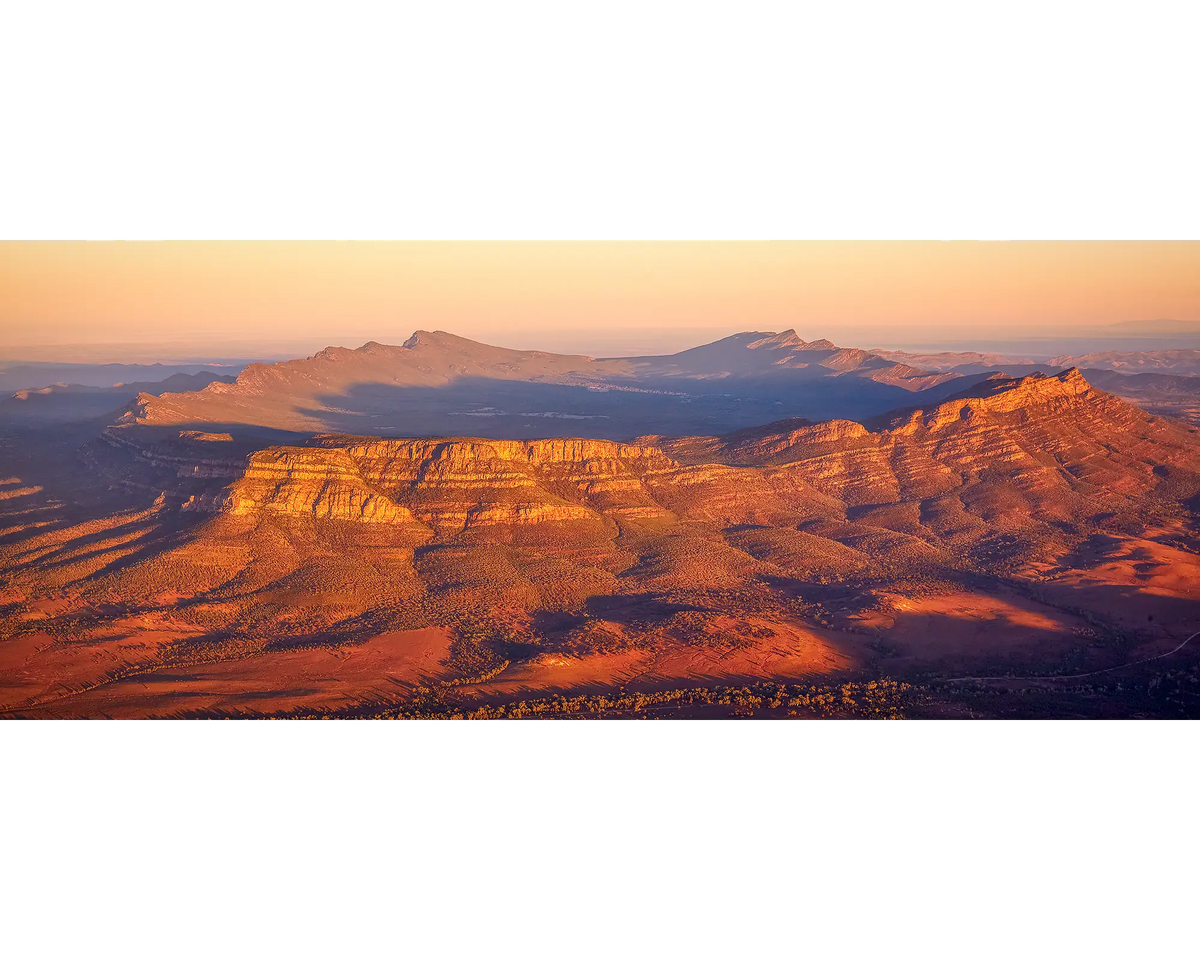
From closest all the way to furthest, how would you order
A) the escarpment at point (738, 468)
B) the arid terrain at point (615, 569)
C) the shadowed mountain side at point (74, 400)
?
the arid terrain at point (615, 569) < the escarpment at point (738, 468) < the shadowed mountain side at point (74, 400)

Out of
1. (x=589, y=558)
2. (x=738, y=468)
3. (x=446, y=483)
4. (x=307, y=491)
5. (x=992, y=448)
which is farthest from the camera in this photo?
(x=992, y=448)

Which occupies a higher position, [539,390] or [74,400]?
[539,390]

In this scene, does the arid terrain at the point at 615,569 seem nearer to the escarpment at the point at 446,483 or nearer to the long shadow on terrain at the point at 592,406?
the escarpment at the point at 446,483

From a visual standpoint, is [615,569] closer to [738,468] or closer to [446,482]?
[446,482]

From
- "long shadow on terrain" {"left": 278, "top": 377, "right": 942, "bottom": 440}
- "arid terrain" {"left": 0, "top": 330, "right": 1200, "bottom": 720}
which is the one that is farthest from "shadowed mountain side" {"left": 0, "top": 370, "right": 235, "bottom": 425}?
"long shadow on terrain" {"left": 278, "top": 377, "right": 942, "bottom": 440}

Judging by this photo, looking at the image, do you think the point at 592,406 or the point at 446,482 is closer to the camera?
the point at 446,482

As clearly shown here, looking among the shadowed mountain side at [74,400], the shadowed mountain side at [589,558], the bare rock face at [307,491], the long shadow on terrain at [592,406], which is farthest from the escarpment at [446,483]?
the shadowed mountain side at [74,400]

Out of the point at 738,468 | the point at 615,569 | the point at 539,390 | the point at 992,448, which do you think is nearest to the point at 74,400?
the point at 539,390

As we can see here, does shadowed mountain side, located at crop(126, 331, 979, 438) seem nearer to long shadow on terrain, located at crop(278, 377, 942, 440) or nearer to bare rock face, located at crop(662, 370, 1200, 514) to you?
long shadow on terrain, located at crop(278, 377, 942, 440)
